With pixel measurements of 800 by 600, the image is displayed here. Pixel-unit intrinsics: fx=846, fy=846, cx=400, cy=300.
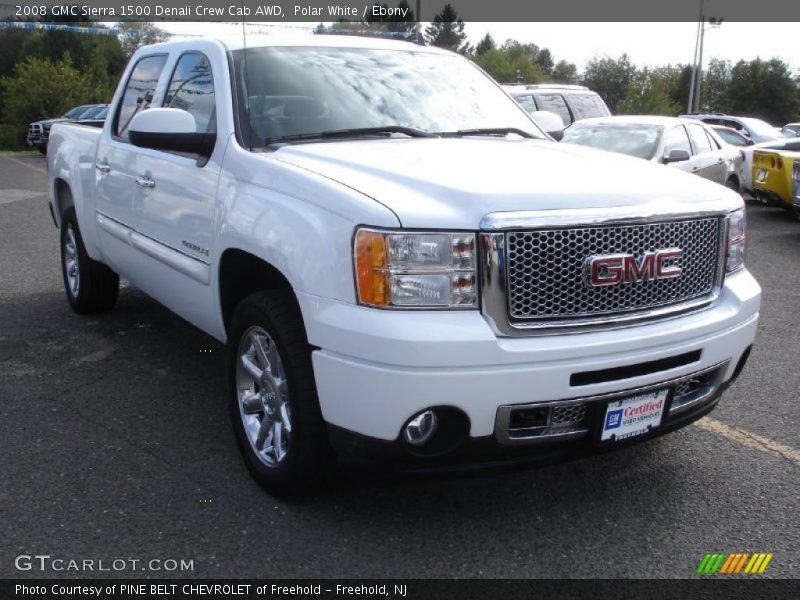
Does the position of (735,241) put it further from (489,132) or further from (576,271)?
(489,132)

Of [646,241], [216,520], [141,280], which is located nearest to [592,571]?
[646,241]

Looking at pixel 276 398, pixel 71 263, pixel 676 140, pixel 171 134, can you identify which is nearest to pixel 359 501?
pixel 276 398

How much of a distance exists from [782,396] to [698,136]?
7746 millimetres

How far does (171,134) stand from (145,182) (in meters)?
0.80

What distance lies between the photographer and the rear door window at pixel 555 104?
1460 centimetres

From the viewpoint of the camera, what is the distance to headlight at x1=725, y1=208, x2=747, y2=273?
3.49 metres

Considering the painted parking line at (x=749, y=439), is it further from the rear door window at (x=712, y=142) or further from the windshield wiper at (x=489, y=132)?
the rear door window at (x=712, y=142)

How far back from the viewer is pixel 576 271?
293 centimetres

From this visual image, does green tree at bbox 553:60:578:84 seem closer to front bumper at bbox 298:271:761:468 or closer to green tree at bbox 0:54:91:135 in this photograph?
green tree at bbox 0:54:91:135

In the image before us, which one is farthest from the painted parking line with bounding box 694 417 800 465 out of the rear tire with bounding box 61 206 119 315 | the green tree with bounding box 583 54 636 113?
the green tree with bounding box 583 54 636 113

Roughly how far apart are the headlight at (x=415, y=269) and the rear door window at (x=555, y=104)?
1233 centimetres

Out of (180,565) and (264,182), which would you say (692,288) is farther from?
(180,565)

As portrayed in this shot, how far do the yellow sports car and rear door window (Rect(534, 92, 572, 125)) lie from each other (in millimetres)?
3571

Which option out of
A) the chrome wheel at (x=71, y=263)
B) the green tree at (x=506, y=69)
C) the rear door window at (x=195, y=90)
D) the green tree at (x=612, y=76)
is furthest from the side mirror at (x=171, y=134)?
the green tree at (x=612, y=76)
